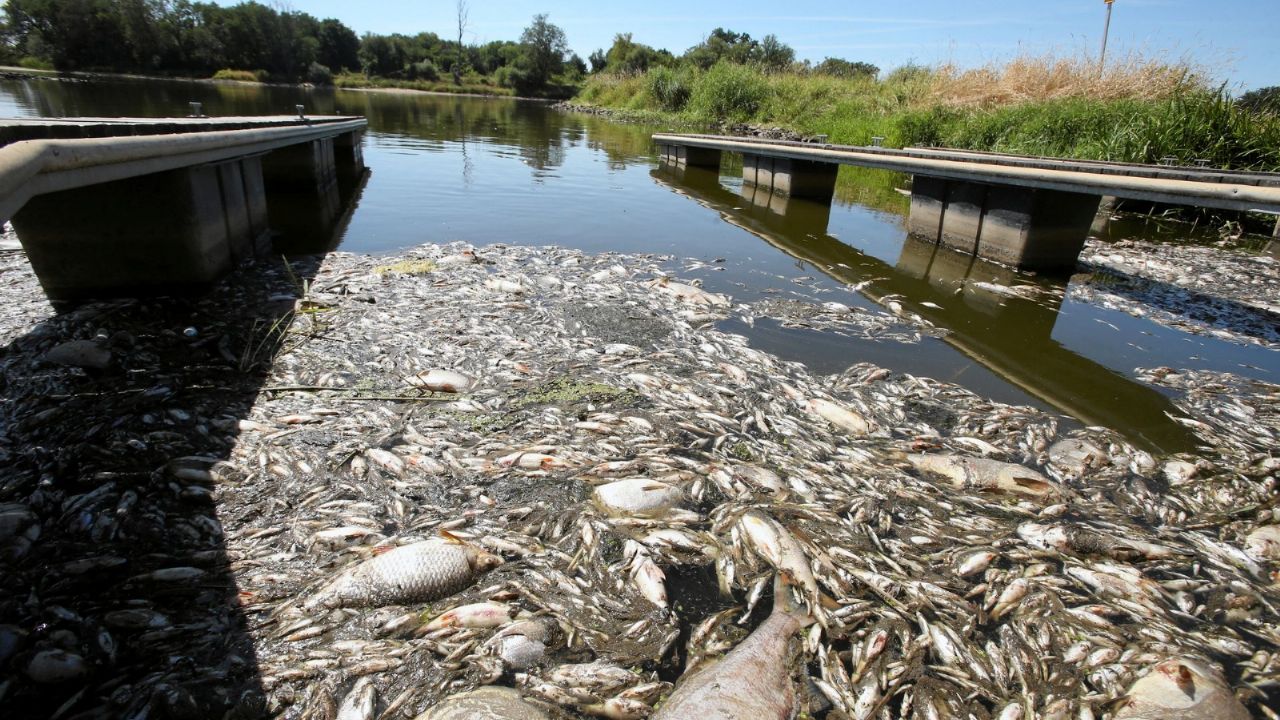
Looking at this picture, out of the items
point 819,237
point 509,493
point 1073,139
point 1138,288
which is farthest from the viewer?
point 1073,139

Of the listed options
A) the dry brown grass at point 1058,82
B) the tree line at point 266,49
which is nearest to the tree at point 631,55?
the tree line at point 266,49

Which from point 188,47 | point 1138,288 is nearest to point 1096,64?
point 1138,288

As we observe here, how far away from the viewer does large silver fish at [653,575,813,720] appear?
1910mm

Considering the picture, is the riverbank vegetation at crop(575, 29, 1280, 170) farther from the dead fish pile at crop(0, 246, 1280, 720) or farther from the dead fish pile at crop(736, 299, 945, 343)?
the dead fish pile at crop(0, 246, 1280, 720)

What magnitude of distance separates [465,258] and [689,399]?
4103 mm

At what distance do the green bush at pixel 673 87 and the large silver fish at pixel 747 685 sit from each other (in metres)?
42.8

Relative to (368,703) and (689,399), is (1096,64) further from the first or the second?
(368,703)

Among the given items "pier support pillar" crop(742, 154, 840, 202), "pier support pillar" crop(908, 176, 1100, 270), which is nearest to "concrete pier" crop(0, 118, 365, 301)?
"pier support pillar" crop(908, 176, 1100, 270)

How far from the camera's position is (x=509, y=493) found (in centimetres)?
299

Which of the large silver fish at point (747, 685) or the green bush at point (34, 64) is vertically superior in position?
the green bush at point (34, 64)

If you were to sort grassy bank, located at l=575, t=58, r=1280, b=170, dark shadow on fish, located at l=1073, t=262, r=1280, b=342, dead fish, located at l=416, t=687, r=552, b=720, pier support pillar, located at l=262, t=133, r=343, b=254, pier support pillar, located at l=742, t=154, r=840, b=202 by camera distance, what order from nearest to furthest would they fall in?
dead fish, located at l=416, t=687, r=552, b=720, dark shadow on fish, located at l=1073, t=262, r=1280, b=342, pier support pillar, located at l=262, t=133, r=343, b=254, grassy bank, located at l=575, t=58, r=1280, b=170, pier support pillar, located at l=742, t=154, r=840, b=202

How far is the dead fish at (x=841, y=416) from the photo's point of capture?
3.84 metres

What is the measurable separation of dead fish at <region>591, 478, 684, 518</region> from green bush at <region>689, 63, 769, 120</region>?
33.7 m

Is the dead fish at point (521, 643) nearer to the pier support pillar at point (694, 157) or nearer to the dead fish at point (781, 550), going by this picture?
the dead fish at point (781, 550)
